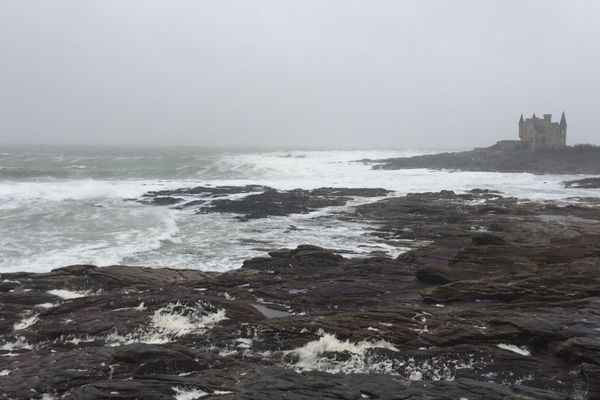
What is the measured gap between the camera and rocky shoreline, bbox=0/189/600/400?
5.43 meters

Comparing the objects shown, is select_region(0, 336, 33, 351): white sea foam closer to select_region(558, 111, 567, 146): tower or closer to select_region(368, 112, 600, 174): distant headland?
select_region(368, 112, 600, 174): distant headland

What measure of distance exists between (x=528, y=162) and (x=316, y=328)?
58.2m

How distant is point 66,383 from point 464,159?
64.4m

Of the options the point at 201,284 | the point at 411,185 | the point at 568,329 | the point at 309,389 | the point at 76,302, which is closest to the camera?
the point at 309,389

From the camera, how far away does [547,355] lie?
6074mm

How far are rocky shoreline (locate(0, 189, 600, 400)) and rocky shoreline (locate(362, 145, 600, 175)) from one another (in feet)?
157

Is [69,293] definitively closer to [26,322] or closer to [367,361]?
[26,322]

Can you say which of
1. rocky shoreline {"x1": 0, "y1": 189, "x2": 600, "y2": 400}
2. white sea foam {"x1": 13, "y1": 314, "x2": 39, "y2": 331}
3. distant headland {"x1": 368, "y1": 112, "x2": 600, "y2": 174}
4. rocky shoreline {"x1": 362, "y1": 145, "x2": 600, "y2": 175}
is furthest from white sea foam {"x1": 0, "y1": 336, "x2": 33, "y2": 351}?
distant headland {"x1": 368, "y1": 112, "x2": 600, "y2": 174}

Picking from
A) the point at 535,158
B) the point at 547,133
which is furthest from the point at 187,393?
the point at 547,133

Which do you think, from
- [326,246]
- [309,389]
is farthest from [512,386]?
[326,246]

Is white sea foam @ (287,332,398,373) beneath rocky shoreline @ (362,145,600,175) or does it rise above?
beneath

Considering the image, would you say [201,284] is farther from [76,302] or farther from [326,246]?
[326,246]

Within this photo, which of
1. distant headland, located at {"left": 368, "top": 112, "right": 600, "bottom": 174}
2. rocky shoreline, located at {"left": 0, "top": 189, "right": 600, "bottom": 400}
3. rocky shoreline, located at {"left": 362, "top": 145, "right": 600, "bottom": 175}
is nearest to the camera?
rocky shoreline, located at {"left": 0, "top": 189, "right": 600, "bottom": 400}

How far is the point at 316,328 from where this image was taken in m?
7.08
